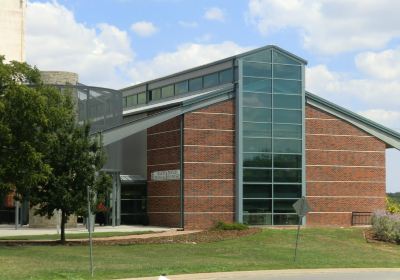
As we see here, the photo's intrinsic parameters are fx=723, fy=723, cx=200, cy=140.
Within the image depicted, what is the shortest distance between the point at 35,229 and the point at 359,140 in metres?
20.3

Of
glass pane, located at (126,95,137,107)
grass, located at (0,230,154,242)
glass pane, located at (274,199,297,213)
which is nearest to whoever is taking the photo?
grass, located at (0,230,154,242)

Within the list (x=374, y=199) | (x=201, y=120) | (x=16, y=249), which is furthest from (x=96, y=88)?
(x=374, y=199)

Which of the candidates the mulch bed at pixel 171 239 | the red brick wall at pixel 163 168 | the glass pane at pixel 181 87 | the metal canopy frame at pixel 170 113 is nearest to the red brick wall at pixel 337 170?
the metal canopy frame at pixel 170 113

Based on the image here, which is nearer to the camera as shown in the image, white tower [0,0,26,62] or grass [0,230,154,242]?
grass [0,230,154,242]

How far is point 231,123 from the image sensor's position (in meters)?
41.9

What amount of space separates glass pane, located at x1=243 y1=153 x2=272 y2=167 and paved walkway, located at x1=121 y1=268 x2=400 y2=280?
63.0ft

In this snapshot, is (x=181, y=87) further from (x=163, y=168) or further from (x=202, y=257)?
(x=202, y=257)

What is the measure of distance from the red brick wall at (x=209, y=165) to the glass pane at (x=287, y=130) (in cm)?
276

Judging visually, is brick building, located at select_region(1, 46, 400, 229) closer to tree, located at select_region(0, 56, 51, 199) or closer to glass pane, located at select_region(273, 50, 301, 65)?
glass pane, located at select_region(273, 50, 301, 65)

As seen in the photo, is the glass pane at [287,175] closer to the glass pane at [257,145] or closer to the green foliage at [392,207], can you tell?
the glass pane at [257,145]

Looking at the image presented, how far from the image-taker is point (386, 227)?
33906 millimetres

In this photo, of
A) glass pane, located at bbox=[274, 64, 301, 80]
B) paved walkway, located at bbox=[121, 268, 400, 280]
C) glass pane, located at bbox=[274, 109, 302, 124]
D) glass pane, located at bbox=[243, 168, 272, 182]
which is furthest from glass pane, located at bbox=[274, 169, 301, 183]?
paved walkway, located at bbox=[121, 268, 400, 280]

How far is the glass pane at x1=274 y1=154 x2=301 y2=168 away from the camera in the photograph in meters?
42.7

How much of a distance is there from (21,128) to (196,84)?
20.6 metres
